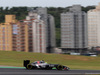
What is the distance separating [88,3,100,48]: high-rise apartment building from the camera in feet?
425

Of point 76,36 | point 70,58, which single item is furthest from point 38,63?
point 76,36

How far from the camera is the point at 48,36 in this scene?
122m

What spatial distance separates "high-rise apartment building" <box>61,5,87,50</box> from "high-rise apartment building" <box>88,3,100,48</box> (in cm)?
977

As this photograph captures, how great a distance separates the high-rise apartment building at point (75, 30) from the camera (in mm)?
119562

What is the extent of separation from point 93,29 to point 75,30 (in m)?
14.4

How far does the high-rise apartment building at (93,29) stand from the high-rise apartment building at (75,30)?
977cm

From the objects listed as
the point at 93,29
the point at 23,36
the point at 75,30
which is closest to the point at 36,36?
the point at 23,36

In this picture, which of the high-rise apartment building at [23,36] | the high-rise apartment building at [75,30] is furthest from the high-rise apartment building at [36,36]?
the high-rise apartment building at [75,30]

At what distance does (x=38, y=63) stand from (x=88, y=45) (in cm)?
10273

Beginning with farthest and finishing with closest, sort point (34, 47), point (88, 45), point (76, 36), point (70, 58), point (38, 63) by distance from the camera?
point (88, 45) → point (76, 36) → point (34, 47) → point (70, 58) → point (38, 63)

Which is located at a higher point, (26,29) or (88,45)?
(26,29)

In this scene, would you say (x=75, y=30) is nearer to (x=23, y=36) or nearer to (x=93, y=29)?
(x=93, y=29)

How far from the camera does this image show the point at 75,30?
11988 centimetres

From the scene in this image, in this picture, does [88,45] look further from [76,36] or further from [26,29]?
[26,29]
